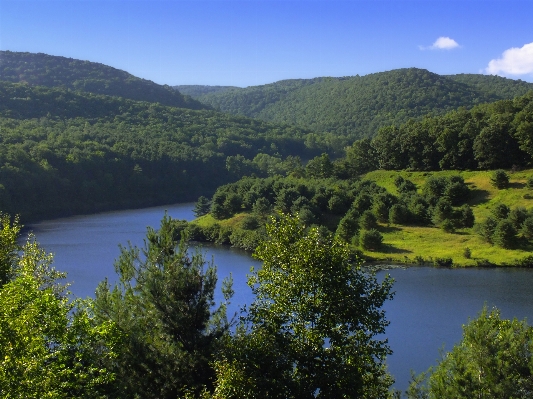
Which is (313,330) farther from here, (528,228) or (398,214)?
(398,214)

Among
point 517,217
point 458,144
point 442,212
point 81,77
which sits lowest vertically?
point 442,212

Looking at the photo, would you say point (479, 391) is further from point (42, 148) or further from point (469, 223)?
point (42, 148)

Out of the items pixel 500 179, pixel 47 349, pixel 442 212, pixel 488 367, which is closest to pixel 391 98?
pixel 500 179

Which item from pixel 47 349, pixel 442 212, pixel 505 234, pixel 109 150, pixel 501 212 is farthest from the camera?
pixel 109 150

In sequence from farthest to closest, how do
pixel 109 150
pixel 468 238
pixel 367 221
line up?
pixel 109 150
pixel 367 221
pixel 468 238

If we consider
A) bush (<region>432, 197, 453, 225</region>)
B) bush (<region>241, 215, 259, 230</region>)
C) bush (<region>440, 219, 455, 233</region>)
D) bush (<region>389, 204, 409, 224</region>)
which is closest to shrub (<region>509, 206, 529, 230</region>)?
bush (<region>440, 219, 455, 233</region>)

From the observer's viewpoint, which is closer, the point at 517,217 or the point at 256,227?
the point at 517,217

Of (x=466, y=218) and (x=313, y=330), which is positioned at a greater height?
(x=313, y=330)

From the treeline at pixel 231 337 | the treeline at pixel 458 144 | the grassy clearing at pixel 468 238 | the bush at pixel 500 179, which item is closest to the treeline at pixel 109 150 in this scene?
the treeline at pixel 458 144

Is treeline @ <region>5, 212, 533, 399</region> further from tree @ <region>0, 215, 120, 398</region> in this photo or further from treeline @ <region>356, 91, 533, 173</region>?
treeline @ <region>356, 91, 533, 173</region>
